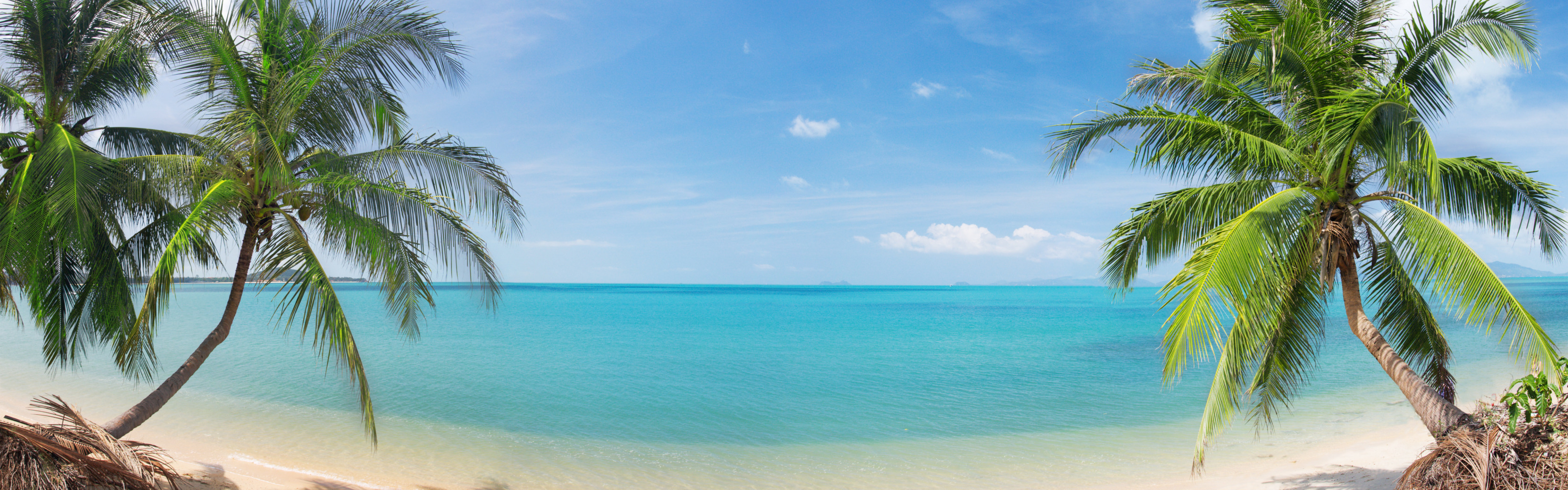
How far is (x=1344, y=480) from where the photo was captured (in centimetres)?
745

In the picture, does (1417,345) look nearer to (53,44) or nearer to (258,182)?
(258,182)

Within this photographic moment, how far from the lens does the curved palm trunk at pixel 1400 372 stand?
16.8 ft

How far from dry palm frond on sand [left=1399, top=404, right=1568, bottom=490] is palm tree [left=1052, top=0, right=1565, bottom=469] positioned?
351 mm

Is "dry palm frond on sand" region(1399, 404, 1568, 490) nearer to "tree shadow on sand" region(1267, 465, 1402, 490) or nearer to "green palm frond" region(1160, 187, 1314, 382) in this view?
"green palm frond" region(1160, 187, 1314, 382)

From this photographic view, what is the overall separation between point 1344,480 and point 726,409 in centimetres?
946

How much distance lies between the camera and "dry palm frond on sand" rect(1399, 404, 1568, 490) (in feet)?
14.1

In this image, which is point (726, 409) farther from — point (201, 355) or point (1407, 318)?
point (1407, 318)

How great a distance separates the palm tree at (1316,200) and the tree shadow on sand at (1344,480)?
1.12 meters

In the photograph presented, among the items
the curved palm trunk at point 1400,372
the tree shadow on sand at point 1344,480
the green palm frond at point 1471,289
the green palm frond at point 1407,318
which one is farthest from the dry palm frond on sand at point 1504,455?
the tree shadow on sand at point 1344,480

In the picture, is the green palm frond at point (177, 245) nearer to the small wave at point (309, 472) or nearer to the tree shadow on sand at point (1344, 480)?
the small wave at point (309, 472)

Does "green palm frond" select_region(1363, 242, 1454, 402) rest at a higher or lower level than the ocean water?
higher

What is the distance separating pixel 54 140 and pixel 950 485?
917 cm

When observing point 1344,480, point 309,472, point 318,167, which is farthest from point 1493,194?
point 309,472

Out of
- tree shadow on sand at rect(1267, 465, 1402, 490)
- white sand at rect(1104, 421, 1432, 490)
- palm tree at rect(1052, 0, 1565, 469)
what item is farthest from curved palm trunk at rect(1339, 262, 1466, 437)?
white sand at rect(1104, 421, 1432, 490)
